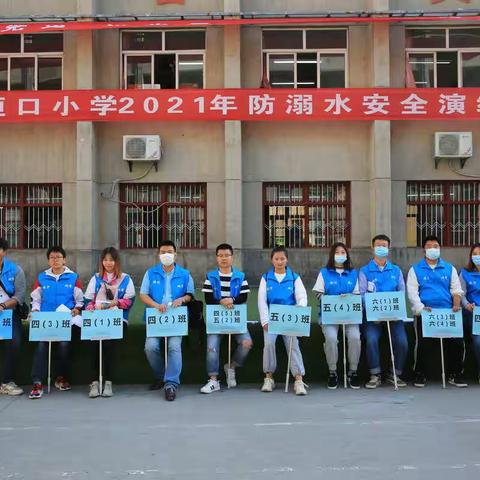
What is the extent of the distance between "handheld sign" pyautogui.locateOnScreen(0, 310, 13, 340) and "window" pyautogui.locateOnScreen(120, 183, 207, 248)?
8915 millimetres

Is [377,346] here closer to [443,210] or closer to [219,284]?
[219,284]

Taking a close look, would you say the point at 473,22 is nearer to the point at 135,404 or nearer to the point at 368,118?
the point at 368,118

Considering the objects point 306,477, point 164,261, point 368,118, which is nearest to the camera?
point 306,477

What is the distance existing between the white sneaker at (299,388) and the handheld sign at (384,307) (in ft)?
3.67

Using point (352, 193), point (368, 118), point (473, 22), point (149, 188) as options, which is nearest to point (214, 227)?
point (149, 188)

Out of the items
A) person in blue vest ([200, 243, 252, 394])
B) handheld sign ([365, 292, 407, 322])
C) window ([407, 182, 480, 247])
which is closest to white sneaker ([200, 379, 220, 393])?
person in blue vest ([200, 243, 252, 394])

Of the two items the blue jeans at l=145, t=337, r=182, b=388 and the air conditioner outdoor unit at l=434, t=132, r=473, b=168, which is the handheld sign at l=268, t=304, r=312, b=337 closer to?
the blue jeans at l=145, t=337, r=182, b=388

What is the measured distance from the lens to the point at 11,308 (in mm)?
7816

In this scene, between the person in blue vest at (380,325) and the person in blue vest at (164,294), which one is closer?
the person in blue vest at (164,294)

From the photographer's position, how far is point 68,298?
794 centimetres

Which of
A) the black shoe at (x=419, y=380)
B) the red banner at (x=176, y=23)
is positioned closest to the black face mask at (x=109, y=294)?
the black shoe at (x=419, y=380)

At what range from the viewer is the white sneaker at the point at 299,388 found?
7.59 m

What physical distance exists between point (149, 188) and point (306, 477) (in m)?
12.6

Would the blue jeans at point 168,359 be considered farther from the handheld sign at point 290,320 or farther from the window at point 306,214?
the window at point 306,214
